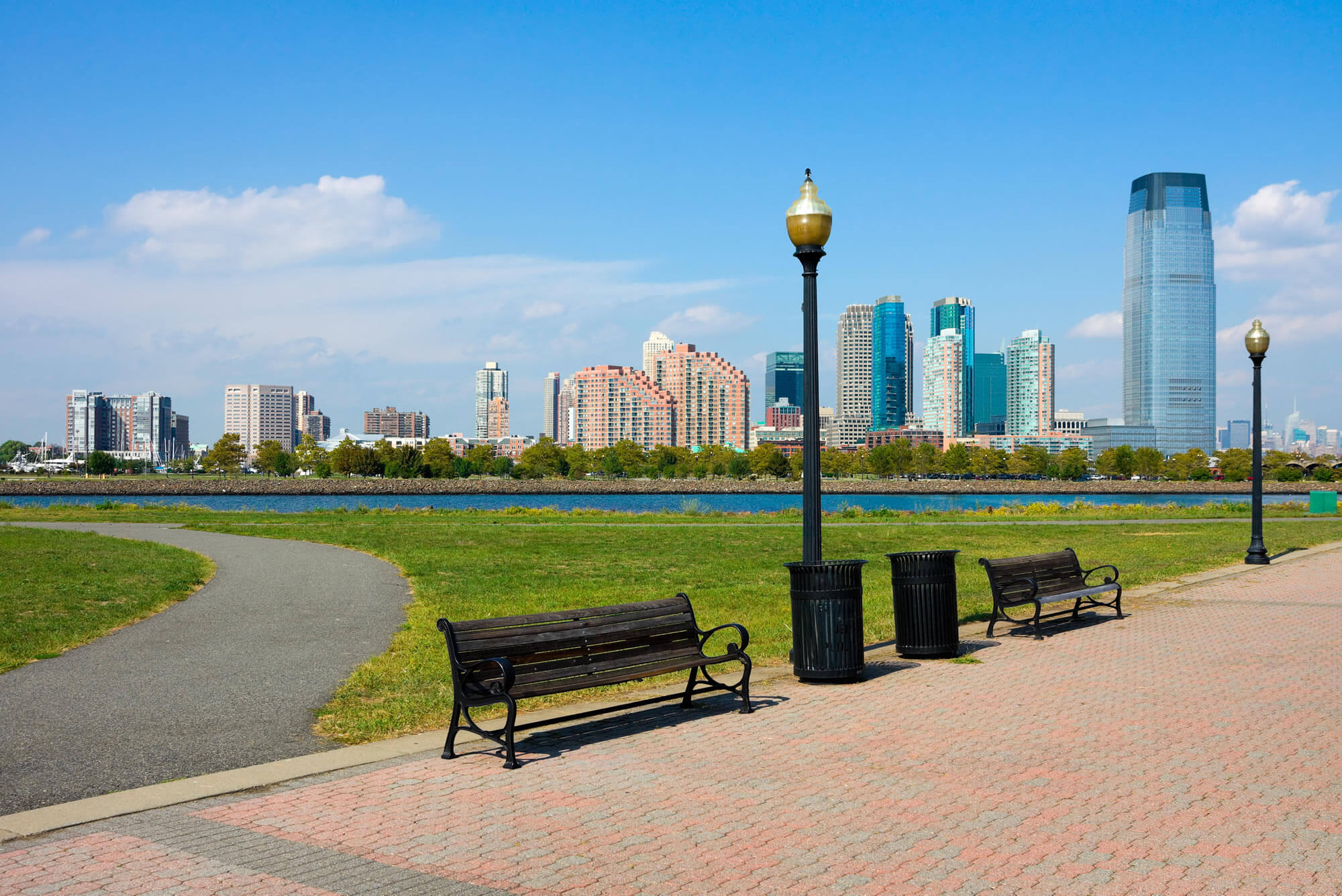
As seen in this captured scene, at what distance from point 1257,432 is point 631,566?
1396 centimetres

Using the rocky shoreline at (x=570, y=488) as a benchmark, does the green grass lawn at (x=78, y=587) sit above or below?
above

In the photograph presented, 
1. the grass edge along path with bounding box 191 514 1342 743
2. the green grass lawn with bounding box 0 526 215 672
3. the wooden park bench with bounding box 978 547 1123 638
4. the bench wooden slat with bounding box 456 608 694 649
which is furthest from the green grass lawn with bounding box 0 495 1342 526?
the bench wooden slat with bounding box 456 608 694 649

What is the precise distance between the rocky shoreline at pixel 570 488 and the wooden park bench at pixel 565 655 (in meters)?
98.3

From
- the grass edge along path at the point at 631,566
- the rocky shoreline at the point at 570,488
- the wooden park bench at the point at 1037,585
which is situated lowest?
the rocky shoreline at the point at 570,488

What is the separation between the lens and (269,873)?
4.61 m

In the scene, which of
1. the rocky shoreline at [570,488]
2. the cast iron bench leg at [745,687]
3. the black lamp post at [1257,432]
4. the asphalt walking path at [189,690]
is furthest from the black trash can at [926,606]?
the rocky shoreline at [570,488]

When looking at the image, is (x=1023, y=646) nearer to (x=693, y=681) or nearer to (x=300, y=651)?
(x=693, y=681)

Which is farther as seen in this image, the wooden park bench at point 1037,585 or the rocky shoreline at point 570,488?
the rocky shoreline at point 570,488

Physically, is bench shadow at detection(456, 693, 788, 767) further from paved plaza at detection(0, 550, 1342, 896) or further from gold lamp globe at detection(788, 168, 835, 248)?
gold lamp globe at detection(788, 168, 835, 248)

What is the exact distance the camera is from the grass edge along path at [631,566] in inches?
352

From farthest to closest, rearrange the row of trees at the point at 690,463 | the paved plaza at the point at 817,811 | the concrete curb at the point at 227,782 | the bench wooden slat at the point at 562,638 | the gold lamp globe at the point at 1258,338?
the row of trees at the point at 690,463
the gold lamp globe at the point at 1258,338
the bench wooden slat at the point at 562,638
the concrete curb at the point at 227,782
the paved plaza at the point at 817,811

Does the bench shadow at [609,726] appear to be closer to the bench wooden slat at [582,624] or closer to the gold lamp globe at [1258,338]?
the bench wooden slat at [582,624]

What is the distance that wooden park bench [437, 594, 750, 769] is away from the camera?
6734 mm

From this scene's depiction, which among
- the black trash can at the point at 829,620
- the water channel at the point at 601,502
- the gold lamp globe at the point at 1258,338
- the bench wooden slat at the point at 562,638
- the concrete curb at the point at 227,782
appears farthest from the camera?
the water channel at the point at 601,502
